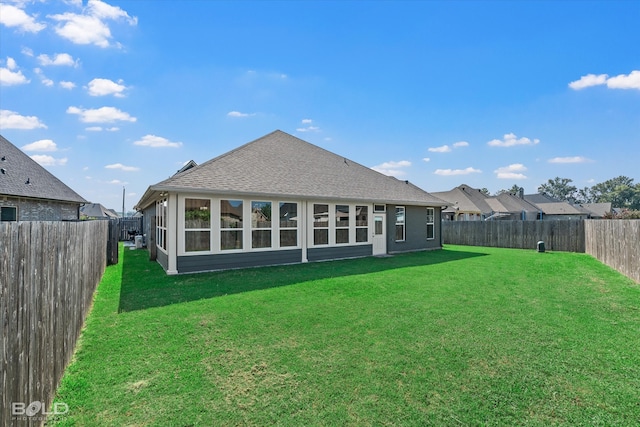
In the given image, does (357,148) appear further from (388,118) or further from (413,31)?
(413,31)

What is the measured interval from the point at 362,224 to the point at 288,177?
157 inches

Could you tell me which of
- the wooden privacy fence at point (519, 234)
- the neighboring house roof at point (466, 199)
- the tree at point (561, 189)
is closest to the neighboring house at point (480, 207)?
the neighboring house roof at point (466, 199)

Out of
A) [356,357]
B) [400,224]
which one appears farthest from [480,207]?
[356,357]

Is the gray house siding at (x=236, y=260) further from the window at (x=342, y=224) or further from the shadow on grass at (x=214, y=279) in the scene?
the window at (x=342, y=224)

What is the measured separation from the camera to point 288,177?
12133 mm

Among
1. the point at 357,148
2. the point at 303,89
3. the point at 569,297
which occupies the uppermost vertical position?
the point at 303,89

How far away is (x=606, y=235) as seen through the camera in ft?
38.3

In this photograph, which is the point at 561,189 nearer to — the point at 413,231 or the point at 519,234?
the point at 519,234

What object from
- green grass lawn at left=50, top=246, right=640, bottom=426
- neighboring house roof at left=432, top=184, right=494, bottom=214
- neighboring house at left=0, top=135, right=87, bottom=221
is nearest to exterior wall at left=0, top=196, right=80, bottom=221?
neighboring house at left=0, top=135, right=87, bottom=221

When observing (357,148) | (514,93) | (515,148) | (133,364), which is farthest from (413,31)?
(515,148)

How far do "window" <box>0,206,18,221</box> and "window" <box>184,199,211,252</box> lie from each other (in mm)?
11094

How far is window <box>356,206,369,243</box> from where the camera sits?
1346 centimetres

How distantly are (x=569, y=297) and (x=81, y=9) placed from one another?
519 inches

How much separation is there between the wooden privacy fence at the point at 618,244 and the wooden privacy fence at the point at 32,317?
12170 mm
